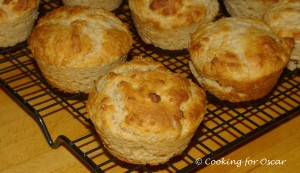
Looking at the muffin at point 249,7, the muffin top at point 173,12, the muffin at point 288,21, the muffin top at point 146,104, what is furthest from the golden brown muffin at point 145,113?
the muffin at point 249,7

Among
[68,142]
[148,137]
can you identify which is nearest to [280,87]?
[148,137]

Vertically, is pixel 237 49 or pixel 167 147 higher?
pixel 237 49

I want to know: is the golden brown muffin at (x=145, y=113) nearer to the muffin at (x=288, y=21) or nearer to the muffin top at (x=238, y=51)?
the muffin top at (x=238, y=51)

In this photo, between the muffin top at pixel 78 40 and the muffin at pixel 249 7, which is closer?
the muffin top at pixel 78 40

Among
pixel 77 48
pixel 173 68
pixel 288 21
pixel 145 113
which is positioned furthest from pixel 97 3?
pixel 145 113

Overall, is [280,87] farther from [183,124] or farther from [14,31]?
[14,31]

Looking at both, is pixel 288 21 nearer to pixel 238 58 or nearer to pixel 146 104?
pixel 238 58
